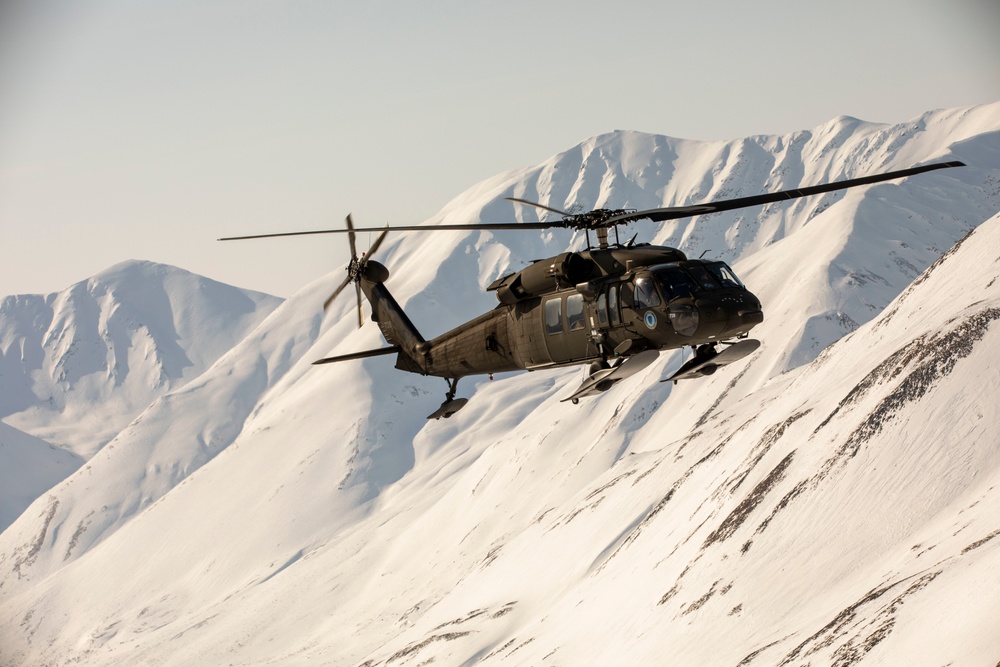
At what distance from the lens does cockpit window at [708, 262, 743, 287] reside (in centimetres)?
2780

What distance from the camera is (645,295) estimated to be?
27.6 m

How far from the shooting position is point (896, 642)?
178 ft

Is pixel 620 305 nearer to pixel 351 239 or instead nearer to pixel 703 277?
pixel 703 277

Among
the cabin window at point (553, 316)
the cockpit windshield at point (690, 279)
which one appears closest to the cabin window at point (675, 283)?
the cockpit windshield at point (690, 279)

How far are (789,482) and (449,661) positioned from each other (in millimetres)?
42082

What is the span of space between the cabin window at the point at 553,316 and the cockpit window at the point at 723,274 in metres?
4.35

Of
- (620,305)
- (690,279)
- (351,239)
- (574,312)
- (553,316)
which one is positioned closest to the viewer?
(690,279)

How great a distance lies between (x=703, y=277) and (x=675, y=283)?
767mm

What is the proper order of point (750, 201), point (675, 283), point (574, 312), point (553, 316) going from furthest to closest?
point (553, 316) < point (574, 312) < point (675, 283) < point (750, 201)

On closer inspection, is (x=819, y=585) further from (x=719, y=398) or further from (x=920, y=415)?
(x=719, y=398)

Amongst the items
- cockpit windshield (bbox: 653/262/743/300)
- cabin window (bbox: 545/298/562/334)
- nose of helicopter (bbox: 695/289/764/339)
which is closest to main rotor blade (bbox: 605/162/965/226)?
cockpit windshield (bbox: 653/262/743/300)

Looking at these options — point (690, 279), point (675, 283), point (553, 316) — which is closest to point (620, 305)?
point (675, 283)

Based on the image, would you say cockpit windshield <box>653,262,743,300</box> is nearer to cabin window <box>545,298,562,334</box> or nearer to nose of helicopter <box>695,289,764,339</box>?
nose of helicopter <box>695,289,764,339</box>

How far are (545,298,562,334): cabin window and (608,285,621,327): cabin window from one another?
6.34ft
